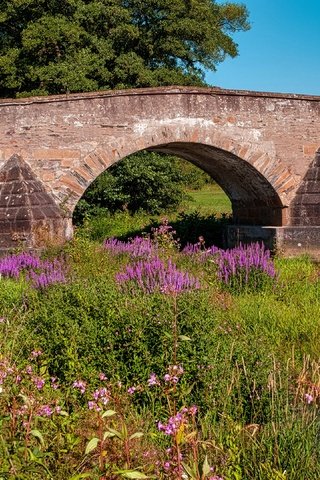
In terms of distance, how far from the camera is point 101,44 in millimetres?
19297

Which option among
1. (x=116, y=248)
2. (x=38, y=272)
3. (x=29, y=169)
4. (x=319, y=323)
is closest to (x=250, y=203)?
(x=116, y=248)

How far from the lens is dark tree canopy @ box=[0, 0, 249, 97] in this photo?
61.5 ft

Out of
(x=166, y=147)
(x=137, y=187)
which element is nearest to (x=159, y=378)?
(x=166, y=147)

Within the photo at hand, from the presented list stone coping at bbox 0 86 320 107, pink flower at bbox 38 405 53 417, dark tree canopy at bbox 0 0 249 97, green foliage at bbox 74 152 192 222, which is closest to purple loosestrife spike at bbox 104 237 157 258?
stone coping at bbox 0 86 320 107

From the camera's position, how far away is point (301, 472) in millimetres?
3037

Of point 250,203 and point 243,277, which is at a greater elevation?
point 250,203

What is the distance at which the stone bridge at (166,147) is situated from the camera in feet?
30.9

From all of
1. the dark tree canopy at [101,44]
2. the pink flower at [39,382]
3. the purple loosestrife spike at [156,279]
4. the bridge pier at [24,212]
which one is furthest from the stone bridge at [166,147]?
the dark tree canopy at [101,44]

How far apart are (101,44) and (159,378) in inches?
659

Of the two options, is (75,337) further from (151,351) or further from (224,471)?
(224,471)

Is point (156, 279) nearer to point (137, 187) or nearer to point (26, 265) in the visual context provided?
point (26, 265)

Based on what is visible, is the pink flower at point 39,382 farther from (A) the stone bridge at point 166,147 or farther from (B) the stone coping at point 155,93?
(B) the stone coping at point 155,93

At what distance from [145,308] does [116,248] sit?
4601 mm

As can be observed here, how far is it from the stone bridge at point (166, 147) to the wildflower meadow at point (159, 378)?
182 centimetres
